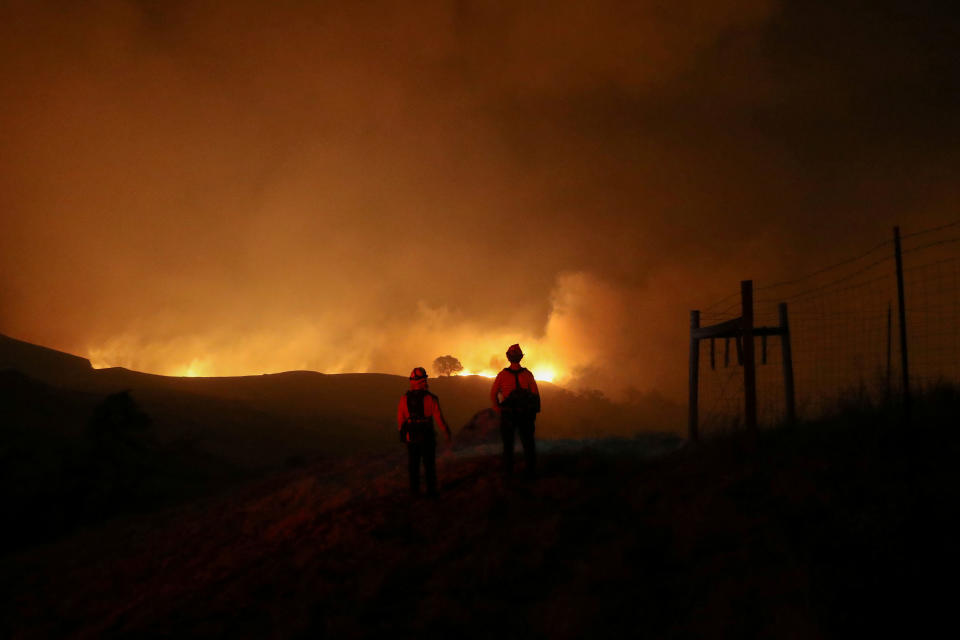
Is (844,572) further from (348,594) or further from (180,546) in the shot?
(180,546)

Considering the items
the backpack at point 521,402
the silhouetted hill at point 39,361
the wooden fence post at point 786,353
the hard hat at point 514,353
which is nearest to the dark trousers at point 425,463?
the backpack at point 521,402

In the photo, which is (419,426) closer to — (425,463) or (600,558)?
(425,463)

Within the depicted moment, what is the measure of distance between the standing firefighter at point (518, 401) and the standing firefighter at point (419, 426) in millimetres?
1093

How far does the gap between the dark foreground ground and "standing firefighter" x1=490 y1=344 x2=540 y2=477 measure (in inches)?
28.3

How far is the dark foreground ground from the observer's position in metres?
5.47

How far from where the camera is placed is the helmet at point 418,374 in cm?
1098

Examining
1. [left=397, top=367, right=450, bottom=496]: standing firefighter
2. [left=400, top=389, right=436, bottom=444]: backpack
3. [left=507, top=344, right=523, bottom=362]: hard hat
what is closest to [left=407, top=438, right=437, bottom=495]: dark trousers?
[left=397, top=367, right=450, bottom=496]: standing firefighter

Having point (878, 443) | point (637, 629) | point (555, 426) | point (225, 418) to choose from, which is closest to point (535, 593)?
point (637, 629)

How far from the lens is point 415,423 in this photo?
10938 mm

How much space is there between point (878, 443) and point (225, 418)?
42.7 metres

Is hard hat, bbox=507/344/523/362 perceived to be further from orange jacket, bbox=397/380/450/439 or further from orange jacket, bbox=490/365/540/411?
orange jacket, bbox=397/380/450/439

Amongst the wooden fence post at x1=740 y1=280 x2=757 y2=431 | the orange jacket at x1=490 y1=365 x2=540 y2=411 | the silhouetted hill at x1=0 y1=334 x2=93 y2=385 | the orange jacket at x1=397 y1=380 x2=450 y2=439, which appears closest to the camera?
the wooden fence post at x1=740 y1=280 x2=757 y2=431

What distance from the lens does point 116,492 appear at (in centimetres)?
2225

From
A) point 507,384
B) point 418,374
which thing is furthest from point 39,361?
point 507,384
